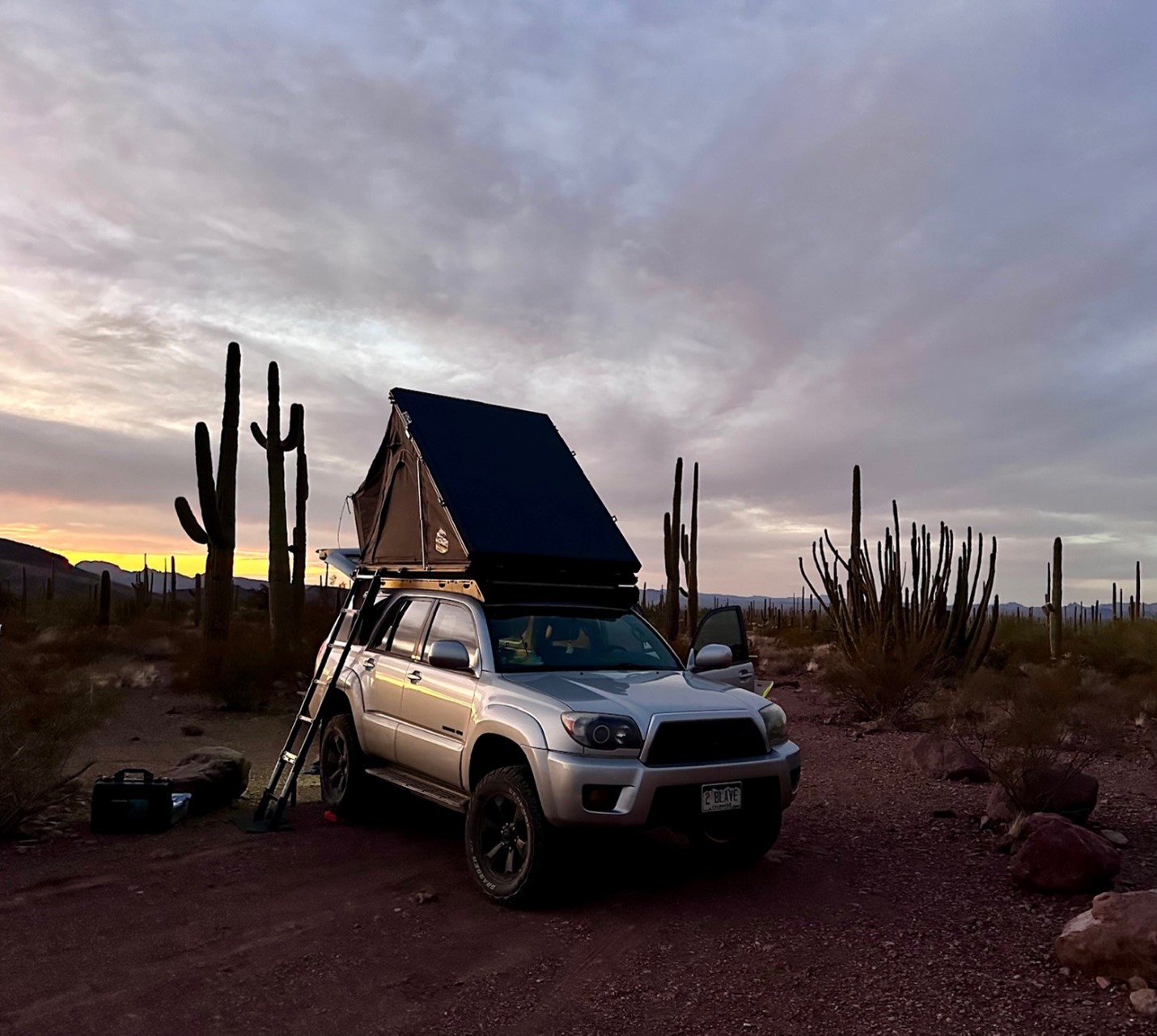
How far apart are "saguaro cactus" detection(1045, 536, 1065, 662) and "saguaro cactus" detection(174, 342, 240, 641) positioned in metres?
17.2

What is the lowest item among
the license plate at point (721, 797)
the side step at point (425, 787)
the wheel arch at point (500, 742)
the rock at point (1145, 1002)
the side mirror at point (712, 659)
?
the rock at point (1145, 1002)

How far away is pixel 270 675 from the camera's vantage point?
698 inches

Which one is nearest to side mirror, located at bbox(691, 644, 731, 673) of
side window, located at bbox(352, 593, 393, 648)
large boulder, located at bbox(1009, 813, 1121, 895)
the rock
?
large boulder, located at bbox(1009, 813, 1121, 895)

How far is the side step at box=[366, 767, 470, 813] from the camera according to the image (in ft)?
22.4

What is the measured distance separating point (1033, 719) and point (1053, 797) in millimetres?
673

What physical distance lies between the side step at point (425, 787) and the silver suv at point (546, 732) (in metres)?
0.01

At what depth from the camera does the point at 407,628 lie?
26.6 feet

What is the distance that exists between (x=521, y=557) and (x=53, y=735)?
418 centimetres

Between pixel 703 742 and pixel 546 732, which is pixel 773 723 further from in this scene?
pixel 546 732

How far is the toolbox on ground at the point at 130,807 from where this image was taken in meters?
7.95

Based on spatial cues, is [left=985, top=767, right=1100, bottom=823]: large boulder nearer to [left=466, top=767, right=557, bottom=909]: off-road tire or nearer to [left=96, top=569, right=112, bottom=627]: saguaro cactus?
[left=466, top=767, right=557, bottom=909]: off-road tire

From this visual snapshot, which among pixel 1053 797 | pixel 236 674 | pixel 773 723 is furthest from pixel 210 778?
pixel 236 674

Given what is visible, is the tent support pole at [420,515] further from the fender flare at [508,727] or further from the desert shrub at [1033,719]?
the desert shrub at [1033,719]

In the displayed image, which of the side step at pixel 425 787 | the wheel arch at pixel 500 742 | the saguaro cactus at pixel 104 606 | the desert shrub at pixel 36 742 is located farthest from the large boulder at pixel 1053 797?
the saguaro cactus at pixel 104 606
